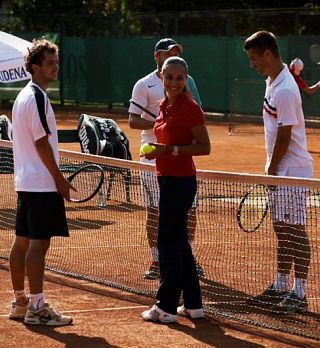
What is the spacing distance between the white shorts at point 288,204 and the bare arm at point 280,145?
0.20 meters

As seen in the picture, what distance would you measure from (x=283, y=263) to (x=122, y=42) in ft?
88.6

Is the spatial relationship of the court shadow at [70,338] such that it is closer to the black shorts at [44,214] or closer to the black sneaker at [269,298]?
the black shorts at [44,214]

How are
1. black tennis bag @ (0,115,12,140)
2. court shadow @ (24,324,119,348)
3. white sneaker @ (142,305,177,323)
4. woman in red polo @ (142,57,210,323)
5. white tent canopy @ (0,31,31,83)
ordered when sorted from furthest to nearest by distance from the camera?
white tent canopy @ (0,31,31,83)
black tennis bag @ (0,115,12,140)
white sneaker @ (142,305,177,323)
woman in red polo @ (142,57,210,323)
court shadow @ (24,324,119,348)

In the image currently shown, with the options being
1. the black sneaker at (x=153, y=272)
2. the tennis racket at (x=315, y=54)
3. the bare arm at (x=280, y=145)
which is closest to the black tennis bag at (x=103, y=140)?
the black sneaker at (x=153, y=272)

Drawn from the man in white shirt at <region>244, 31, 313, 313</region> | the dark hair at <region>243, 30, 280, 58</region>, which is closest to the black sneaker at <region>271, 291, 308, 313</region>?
the man in white shirt at <region>244, 31, 313, 313</region>

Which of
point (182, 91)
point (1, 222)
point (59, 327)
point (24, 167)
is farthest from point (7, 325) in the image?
point (1, 222)

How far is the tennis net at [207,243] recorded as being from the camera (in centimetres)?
766

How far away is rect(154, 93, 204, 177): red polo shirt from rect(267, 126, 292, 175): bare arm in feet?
2.21

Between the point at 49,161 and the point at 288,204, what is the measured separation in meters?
1.69

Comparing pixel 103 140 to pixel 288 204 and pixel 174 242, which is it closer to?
pixel 288 204

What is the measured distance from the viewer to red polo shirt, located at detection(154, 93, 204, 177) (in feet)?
23.8

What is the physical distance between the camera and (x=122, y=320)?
7465mm

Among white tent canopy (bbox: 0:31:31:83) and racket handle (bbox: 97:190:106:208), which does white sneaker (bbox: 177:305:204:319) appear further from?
white tent canopy (bbox: 0:31:31:83)

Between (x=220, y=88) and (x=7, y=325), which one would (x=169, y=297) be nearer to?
(x=7, y=325)
